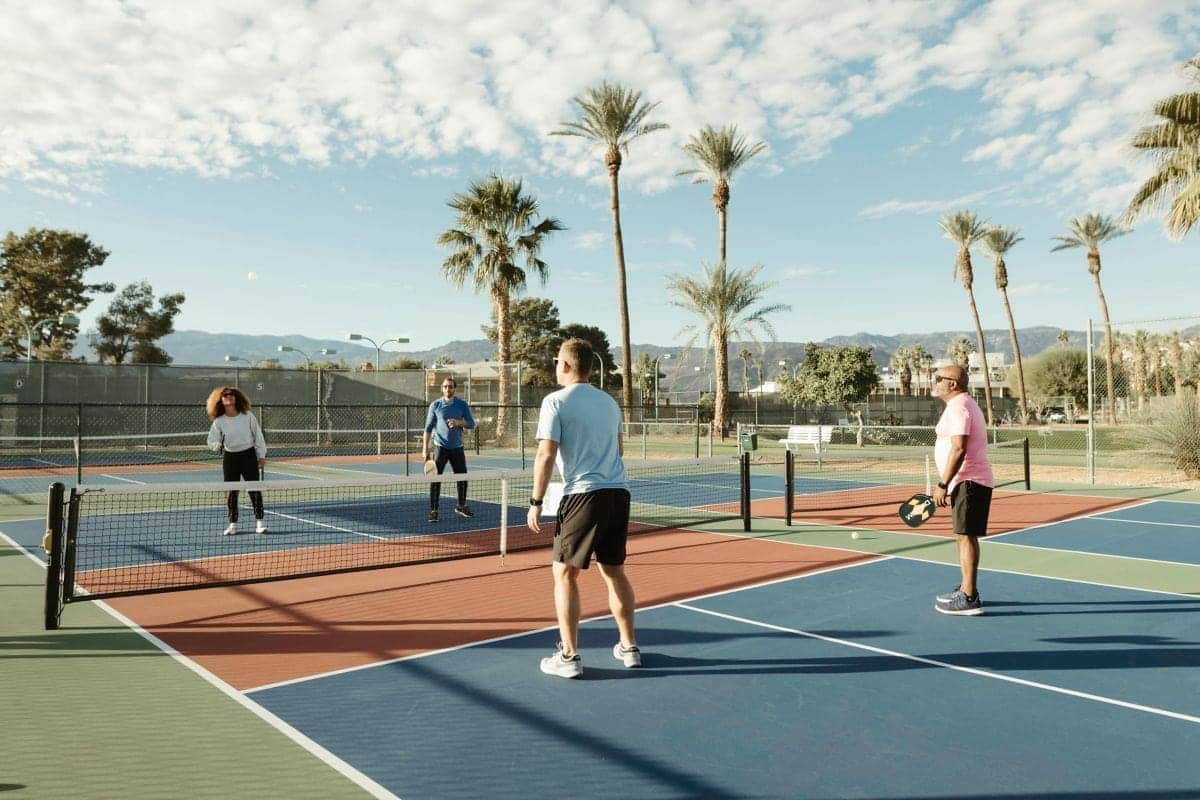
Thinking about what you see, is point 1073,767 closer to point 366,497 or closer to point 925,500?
point 925,500

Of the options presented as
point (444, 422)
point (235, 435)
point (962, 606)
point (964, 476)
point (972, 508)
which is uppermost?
point (444, 422)

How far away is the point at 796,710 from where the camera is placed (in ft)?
13.5

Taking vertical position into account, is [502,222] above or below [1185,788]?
above

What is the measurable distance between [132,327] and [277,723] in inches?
2332

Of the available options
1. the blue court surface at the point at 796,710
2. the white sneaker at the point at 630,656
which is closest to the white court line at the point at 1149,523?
the blue court surface at the point at 796,710

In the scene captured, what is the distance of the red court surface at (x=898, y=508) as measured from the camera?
35.5 ft

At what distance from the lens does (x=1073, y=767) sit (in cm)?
343

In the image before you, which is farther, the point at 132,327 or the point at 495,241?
the point at 132,327

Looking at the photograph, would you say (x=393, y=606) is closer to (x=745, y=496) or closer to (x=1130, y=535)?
(x=745, y=496)

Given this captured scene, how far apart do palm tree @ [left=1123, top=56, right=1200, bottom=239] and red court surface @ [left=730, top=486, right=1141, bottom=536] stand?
10.1m

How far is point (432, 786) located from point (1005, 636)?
4037 millimetres

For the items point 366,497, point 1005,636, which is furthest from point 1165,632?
point 366,497

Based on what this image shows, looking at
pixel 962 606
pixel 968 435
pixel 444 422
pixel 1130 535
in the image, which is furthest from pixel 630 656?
pixel 1130 535

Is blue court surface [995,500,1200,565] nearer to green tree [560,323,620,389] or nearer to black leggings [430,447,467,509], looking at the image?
black leggings [430,447,467,509]
